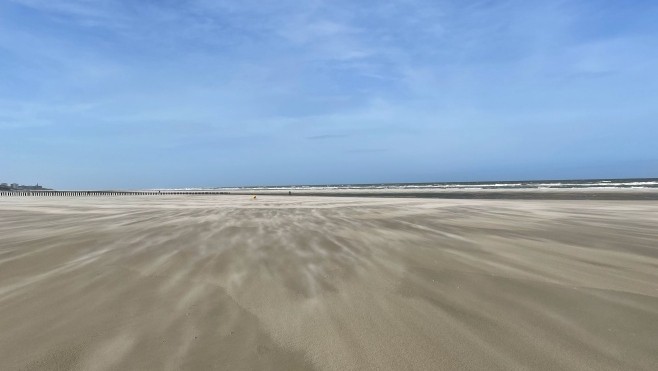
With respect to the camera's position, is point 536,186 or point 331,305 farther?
point 536,186

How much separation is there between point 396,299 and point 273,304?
5.27ft

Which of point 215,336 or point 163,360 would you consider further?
point 215,336

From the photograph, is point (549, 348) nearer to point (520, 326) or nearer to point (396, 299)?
point (520, 326)

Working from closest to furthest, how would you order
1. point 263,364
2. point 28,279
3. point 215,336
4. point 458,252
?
1. point 263,364
2. point 215,336
3. point 28,279
4. point 458,252

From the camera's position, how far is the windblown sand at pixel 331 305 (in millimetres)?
3219

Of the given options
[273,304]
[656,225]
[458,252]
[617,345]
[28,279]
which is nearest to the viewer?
[617,345]

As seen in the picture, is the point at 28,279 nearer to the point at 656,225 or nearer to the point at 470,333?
the point at 470,333

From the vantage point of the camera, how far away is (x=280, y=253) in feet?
25.1

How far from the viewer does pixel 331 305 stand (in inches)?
177

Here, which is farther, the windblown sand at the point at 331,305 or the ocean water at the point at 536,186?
the ocean water at the point at 536,186

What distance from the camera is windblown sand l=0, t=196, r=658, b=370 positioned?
3219 millimetres

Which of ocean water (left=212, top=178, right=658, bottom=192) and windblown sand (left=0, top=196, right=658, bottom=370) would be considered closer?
windblown sand (left=0, top=196, right=658, bottom=370)

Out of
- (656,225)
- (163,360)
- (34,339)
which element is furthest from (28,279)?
(656,225)

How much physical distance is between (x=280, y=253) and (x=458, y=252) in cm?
377
